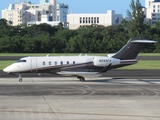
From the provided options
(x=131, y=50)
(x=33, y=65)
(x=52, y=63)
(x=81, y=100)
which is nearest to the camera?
(x=81, y=100)

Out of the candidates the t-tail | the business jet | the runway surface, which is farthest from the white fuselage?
the runway surface

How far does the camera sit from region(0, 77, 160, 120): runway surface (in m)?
20.5

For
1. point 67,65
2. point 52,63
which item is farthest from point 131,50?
point 52,63

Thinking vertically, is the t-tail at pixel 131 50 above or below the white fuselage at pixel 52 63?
above

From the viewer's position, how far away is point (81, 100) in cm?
2556

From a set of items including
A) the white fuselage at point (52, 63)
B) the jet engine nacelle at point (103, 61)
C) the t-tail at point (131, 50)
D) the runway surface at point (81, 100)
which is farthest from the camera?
the t-tail at point (131, 50)

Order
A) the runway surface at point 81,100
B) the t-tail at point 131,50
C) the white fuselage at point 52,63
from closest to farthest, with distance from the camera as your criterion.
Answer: the runway surface at point 81,100
the white fuselage at point 52,63
the t-tail at point 131,50

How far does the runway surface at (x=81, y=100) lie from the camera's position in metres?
20.5

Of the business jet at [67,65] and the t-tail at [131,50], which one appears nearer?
the business jet at [67,65]

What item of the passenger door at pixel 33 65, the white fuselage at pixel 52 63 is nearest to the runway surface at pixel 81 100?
the passenger door at pixel 33 65

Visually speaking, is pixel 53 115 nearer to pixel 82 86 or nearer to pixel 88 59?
pixel 82 86

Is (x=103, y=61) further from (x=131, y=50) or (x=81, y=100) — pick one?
(x=81, y=100)

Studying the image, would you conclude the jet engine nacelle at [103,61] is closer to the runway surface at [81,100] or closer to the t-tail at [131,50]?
the t-tail at [131,50]

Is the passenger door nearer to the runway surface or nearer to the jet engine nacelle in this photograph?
the runway surface
